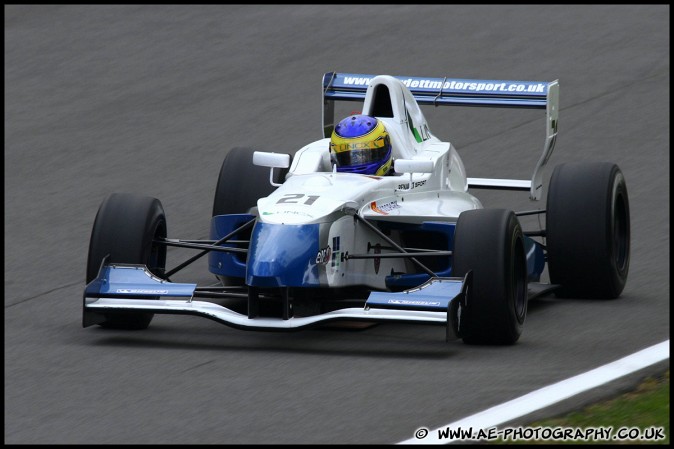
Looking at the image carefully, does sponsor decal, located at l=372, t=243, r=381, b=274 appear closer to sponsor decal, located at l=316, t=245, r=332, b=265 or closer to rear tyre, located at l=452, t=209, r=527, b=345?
sponsor decal, located at l=316, t=245, r=332, b=265

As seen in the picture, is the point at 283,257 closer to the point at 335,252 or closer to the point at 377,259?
the point at 335,252

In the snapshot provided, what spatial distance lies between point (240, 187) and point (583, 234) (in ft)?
9.66

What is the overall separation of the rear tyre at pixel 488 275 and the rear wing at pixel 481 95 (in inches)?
100

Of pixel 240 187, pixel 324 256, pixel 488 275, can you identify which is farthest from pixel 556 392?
pixel 240 187

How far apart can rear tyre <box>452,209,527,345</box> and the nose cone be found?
958 millimetres

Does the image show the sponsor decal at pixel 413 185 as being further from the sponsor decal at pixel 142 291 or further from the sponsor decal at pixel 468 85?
the sponsor decal at pixel 142 291

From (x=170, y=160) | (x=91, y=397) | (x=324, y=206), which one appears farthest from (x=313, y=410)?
(x=170, y=160)

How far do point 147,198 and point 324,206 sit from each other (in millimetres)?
1406

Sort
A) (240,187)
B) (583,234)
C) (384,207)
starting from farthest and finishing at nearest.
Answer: (240,187) < (583,234) < (384,207)

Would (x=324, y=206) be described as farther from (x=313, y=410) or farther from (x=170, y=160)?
(x=170, y=160)

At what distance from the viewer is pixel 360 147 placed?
10680mm

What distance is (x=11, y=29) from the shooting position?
2362cm

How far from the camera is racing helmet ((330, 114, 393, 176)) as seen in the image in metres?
10.7

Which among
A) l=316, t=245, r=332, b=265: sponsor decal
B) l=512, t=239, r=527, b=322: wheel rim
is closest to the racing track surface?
l=512, t=239, r=527, b=322: wheel rim
